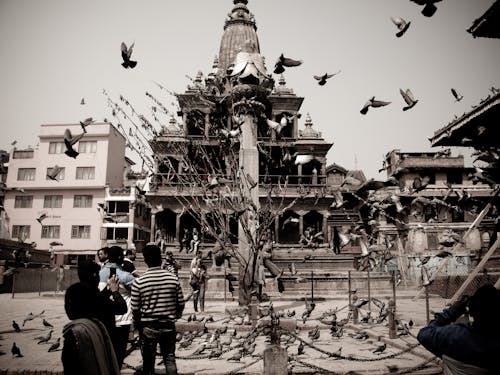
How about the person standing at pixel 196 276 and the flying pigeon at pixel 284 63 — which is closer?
the flying pigeon at pixel 284 63

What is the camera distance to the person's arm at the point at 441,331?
9.43ft

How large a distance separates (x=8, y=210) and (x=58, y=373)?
150 feet

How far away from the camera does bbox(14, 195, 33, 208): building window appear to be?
147 ft

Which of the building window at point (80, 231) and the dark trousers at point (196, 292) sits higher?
the building window at point (80, 231)

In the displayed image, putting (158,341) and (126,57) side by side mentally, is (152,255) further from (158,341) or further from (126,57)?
(126,57)

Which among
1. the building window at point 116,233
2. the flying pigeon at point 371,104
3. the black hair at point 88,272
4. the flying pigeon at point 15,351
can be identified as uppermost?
the flying pigeon at point 371,104

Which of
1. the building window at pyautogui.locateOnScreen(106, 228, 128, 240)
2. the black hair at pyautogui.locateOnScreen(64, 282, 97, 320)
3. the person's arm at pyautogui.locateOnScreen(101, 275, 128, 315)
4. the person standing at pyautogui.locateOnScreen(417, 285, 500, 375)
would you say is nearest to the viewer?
the person standing at pyautogui.locateOnScreen(417, 285, 500, 375)

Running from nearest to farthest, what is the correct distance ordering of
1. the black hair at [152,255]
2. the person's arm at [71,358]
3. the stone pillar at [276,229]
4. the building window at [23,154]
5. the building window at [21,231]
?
the person's arm at [71,358] → the black hair at [152,255] → the stone pillar at [276,229] → the building window at [21,231] → the building window at [23,154]

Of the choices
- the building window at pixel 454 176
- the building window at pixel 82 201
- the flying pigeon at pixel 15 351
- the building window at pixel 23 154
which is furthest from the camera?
the building window at pixel 454 176

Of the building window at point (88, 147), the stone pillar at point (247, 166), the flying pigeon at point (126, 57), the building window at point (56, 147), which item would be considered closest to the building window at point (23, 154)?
the building window at point (56, 147)

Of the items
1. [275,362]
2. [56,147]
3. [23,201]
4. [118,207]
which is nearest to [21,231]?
[23,201]

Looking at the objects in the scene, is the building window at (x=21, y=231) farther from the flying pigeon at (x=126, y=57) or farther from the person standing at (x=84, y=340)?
the person standing at (x=84, y=340)

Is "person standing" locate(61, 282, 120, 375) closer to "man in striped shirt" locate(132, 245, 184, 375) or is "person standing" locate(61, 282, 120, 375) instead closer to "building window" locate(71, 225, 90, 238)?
"man in striped shirt" locate(132, 245, 184, 375)

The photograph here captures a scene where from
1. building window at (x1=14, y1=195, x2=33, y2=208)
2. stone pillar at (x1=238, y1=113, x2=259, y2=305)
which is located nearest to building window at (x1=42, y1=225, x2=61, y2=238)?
building window at (x1=14, y1=195, x2=33, y2=208)
